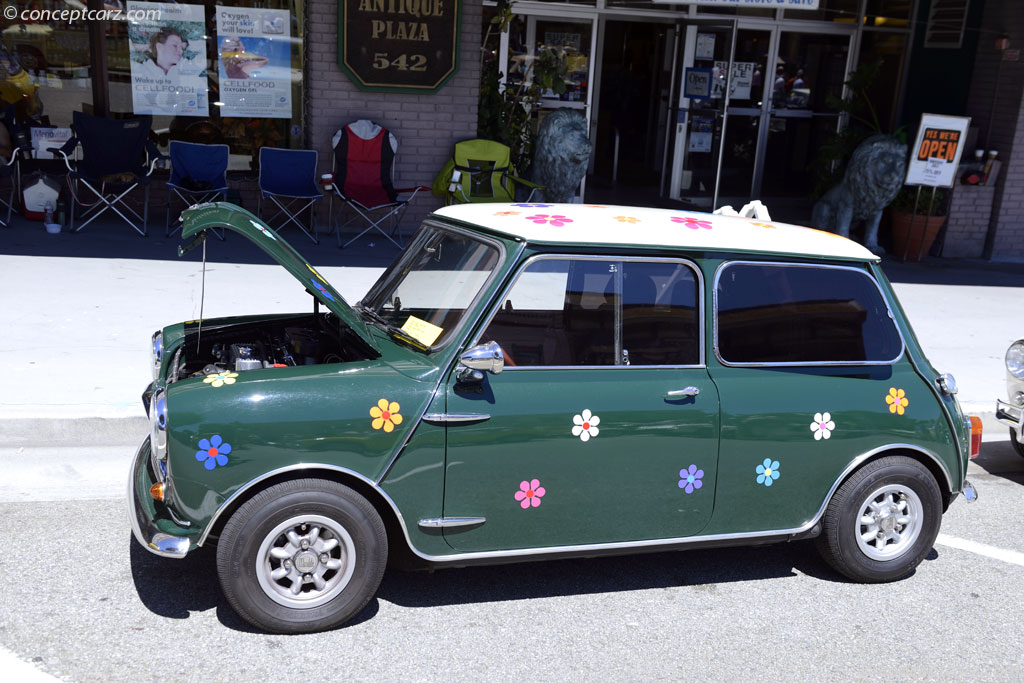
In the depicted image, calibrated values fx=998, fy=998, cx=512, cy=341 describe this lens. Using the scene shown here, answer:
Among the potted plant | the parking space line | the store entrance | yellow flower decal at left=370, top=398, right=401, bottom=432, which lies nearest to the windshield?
yellow flower decal at left=370, top=398, right=401, bottom=432

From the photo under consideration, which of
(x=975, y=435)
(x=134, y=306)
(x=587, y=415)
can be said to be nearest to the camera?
(x=587, y=415)

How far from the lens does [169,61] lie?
11.3 meters

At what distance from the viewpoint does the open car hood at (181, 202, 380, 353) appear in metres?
4.02

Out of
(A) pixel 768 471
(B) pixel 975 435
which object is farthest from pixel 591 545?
(B) pixel 975 435

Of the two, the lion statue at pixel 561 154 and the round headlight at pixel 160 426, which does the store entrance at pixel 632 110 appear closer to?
the lion statue at pixel 561 154

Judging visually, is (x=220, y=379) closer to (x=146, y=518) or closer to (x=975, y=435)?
(x=146, y=518)

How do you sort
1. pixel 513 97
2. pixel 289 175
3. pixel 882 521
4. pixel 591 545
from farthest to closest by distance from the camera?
1. pixel 513 97
2. pixel 289 175
3. pixel 882 521
4. pixel 591 545

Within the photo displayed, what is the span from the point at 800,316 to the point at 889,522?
42.8 inches

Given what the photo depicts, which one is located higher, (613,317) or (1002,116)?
(1002,116)

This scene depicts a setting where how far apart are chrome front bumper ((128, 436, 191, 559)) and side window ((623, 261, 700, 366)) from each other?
6.51 ft

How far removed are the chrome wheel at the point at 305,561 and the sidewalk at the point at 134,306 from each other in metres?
2.49

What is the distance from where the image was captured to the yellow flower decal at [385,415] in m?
3.84

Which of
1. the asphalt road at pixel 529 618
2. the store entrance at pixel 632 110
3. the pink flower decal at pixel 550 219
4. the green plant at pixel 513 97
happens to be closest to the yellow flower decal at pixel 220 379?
the asphalt road at pixel 529 618

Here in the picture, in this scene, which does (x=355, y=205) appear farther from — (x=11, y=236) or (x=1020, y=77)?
(x=1020, y=77)
